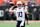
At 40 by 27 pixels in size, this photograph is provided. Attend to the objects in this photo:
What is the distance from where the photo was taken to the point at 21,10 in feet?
20.6

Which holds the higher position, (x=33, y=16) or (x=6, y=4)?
(x=6, y=4)

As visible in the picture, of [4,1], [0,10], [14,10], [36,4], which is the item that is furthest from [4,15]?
[14,10]

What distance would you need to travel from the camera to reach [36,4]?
642 inches

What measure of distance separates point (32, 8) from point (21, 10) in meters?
9.32

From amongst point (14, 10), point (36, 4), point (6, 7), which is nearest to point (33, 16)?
point (36, 4)

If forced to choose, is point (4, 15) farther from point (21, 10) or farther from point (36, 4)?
point (21, 10)

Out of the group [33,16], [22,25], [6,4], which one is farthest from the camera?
[6,4]

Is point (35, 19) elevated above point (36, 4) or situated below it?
below

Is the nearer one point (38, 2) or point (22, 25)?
point (22, 25)

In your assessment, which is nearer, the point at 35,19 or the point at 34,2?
the point at 35,19

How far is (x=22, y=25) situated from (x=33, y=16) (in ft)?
29.7

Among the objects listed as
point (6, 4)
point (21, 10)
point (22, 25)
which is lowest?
point (22, 25)

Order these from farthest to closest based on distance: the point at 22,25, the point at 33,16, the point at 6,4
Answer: the point at 6,4, the point at 33,16, the point at 22,25

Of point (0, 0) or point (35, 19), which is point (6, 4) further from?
point (35, 19)
